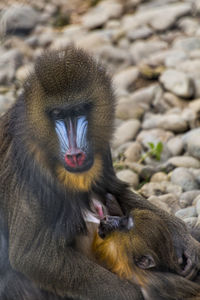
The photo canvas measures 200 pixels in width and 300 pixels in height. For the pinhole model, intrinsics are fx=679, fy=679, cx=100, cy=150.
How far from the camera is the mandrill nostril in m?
3.91

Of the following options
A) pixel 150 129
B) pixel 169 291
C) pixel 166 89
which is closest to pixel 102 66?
pixel 169 291

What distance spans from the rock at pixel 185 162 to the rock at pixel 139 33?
423cm

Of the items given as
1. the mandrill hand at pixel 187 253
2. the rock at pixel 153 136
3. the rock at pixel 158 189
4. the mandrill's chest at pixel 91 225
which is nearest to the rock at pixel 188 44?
the rock at pixel 153 136

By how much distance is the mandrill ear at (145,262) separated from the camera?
4215 millimetres

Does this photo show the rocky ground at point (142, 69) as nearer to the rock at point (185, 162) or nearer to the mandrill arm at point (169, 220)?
the rock at point (185, 162)

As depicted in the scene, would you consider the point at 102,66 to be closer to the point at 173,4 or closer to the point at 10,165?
the point at 10,165

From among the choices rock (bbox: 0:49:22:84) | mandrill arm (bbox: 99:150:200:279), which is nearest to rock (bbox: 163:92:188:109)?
rock (bbox: 0:49:22:84)

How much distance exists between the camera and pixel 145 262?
424 centimetres

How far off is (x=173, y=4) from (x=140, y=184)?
19.0 ft

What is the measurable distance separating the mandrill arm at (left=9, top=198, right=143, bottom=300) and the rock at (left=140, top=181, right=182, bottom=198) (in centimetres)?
182

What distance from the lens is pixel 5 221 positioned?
437 cm

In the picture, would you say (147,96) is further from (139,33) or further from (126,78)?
(139,33)

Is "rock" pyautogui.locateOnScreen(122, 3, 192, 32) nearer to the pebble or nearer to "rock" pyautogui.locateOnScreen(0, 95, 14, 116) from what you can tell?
"rock" pyautogui.locateOnScreen(0, 95, 14, 116)

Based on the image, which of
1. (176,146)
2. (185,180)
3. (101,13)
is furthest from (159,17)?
(185,180)
